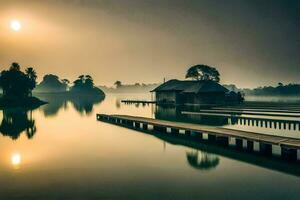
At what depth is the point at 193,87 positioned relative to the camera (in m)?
66.6

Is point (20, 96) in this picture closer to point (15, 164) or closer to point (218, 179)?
point (15, 164)

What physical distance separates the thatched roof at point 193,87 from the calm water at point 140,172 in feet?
129

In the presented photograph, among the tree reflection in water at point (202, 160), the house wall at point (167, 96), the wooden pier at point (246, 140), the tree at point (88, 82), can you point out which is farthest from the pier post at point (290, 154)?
the tree at point (88, 82)

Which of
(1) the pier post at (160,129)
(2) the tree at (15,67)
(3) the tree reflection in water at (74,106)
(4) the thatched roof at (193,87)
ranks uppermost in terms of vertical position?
(2) the tree at (15,67)

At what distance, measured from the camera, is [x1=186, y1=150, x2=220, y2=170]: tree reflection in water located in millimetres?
18450

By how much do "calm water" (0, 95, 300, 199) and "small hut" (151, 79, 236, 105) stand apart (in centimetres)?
3952

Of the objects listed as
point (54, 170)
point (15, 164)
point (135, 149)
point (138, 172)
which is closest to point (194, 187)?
point (138, 172)

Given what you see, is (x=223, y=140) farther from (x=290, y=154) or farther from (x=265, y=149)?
(x=290, y=154)

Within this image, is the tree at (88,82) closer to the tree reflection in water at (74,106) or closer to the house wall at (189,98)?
the tree reflection in water at (74,106)

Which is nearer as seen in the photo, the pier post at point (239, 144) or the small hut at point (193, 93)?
the pier post at point (239, 144)

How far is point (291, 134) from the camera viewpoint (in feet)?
95.3

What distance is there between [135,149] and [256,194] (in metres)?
12.1

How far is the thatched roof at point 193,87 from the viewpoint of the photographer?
6444cm

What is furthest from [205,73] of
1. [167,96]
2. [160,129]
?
[160,129]
